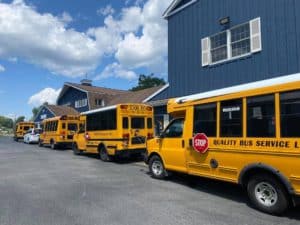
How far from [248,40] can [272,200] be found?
8159 millimetres

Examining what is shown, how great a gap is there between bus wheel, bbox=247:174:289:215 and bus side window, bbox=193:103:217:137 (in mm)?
1663

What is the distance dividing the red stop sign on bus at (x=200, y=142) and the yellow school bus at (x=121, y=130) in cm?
661

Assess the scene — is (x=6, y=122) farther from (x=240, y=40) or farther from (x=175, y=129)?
(x=175, y=129)

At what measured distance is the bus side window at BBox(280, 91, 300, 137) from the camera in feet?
19.9

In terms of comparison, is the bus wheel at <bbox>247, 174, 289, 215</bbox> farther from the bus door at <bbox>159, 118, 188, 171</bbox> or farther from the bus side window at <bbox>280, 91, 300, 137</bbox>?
the bus door at <bbox>159, 118, 188, 171</bbox>

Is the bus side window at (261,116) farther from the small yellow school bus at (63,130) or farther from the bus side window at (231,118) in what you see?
the small yellow school bus at (63,130)

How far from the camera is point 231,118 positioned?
297 inches

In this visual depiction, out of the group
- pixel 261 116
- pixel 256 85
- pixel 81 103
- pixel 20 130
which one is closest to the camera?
pixel 261 116

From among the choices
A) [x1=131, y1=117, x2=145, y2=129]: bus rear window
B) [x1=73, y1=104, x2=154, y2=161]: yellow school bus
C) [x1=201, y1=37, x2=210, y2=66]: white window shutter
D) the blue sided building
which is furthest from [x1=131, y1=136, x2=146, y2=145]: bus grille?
[x1=201, y1=37, x2=210, y2=66]: white window shutter

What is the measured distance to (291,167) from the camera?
6152 mm

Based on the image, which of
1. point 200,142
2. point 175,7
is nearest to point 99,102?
point 175,7

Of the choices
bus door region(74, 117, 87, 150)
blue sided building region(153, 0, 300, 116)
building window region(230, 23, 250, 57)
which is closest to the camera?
blue sided building region(153, 0, 300, 116)

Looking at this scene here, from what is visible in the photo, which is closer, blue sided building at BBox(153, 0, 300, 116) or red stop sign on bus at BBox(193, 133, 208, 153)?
red stop sign on bus at BBox(193, 133, 208, 153)

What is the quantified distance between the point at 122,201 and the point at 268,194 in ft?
10.8
